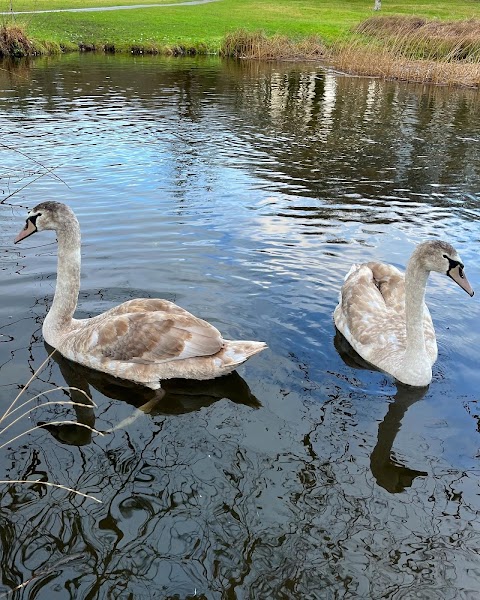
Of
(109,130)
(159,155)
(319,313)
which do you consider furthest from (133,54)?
(319,313)

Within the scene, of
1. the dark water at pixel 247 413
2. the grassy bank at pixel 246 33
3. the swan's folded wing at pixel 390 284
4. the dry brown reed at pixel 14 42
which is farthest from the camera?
the dry brown reed at pixel 14 42

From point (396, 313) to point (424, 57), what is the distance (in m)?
34.1

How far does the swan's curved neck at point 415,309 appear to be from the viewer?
6949mm

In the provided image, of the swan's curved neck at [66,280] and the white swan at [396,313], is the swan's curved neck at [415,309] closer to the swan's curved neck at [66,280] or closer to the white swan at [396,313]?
the white swan at [396,313]

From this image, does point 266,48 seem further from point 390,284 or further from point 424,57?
point 390,284

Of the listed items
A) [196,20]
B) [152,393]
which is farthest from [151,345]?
[196,20]

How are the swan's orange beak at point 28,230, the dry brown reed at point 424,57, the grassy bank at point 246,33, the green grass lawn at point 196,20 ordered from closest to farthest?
the swan's orange beak at point 28,230
the dry brown reed at point 424,57
the grassy bank at point 246,33
the green grass lawn at point 196,20

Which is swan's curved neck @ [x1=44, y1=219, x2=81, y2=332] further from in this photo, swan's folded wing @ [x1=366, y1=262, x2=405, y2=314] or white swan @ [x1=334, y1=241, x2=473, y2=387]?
swan's folded wing @ [x1=366, y1=262, x2=405, y2=314]

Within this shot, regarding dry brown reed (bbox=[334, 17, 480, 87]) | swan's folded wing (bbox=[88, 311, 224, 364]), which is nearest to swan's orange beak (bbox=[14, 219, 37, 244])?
swan's folded wing (bbox=[88, 311, 224, 364])

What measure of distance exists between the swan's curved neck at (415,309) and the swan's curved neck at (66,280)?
4020 millimetres

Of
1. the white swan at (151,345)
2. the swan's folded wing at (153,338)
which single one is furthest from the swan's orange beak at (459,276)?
the swan's folded wing at (153,338)

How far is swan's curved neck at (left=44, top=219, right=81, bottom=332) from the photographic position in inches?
290

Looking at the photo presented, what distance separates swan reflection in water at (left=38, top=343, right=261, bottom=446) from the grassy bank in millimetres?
28706

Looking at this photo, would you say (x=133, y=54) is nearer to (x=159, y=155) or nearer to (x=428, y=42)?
(x=428, y=42)
